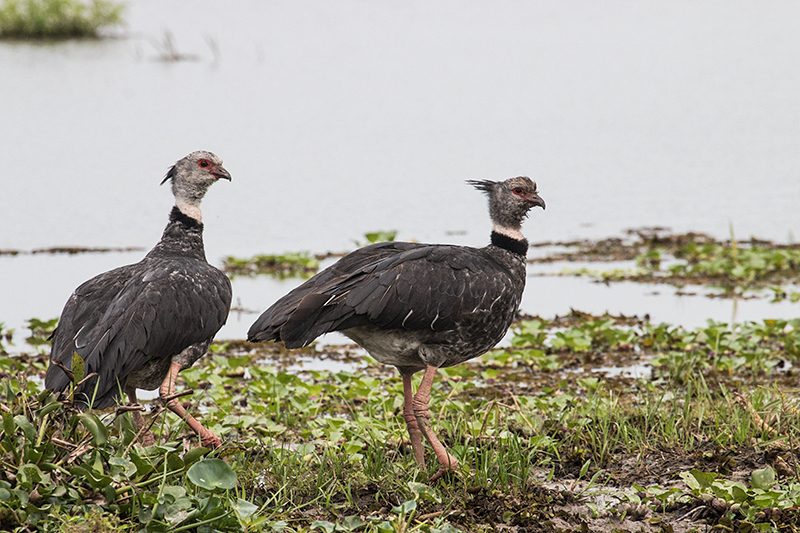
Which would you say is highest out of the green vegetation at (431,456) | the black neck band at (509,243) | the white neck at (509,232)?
the white neck at (509,232)

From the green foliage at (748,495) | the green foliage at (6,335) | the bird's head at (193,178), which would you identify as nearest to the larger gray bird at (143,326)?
the bird's head at (193,178)

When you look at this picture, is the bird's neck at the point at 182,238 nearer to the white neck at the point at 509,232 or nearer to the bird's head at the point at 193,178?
the bird's head at the point at 193,178

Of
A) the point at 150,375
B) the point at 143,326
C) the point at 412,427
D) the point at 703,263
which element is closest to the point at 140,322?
the point at 143,326

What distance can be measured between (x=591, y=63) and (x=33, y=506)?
84.2ft

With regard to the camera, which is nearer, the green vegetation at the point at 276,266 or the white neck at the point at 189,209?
the white neck at the point at 189,209

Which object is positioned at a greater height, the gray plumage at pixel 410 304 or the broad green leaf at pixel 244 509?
the gray plumage at pixel 410 304

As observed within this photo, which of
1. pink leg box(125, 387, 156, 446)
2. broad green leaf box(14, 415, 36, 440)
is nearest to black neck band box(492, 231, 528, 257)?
pink leg box(125, 387, 156, 446)

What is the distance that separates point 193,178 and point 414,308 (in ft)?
5.36

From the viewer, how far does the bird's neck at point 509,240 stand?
4484mm

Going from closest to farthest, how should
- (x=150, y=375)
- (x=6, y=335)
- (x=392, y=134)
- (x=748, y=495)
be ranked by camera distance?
1. (x=748, y=495)
2. (x=150, y=375)
3. (x=6, y=335)
4. (x=392, y=134)

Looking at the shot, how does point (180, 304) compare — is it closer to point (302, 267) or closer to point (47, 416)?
point (47, 416)

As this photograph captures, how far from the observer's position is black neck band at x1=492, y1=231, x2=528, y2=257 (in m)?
4.48

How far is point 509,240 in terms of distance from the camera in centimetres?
449

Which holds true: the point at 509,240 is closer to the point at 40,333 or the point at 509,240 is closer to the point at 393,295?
the point at 393,295
